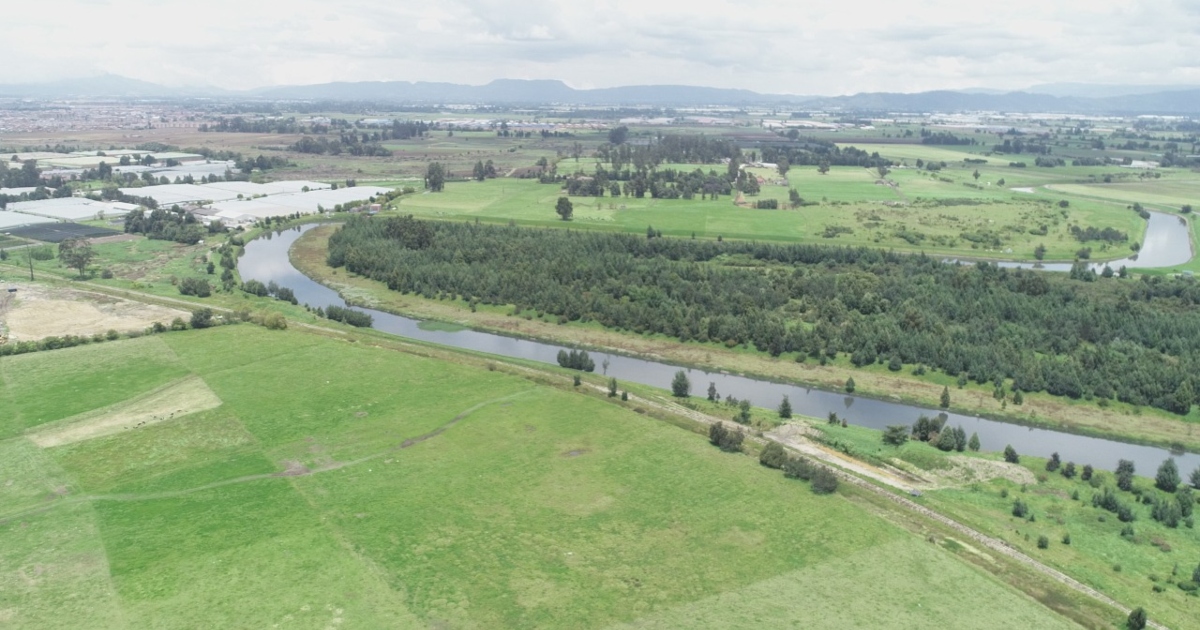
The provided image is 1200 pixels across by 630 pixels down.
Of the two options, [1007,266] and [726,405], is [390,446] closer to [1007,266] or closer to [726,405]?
[726,405]

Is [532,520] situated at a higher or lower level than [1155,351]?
lower

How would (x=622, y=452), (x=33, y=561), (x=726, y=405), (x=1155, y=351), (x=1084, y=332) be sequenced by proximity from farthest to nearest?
(x=1084, y=332) < (x=1155, y=351) < (x=726, y=405) < (x=622, y=452) < (x=33, y=561)

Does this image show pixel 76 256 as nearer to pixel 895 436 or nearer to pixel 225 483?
pixel 225 483

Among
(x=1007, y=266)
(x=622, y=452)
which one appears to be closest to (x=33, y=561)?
(x=622, y=452)

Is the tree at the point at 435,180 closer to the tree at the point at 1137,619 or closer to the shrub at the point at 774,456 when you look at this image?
the shrub at the point at 774,456

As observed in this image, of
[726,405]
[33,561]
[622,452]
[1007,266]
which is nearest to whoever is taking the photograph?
[33,561]

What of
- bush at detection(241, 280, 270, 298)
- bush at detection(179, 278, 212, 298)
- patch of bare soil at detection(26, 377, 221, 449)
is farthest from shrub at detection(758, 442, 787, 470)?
bush at detection(179, 278, 212, 298)
